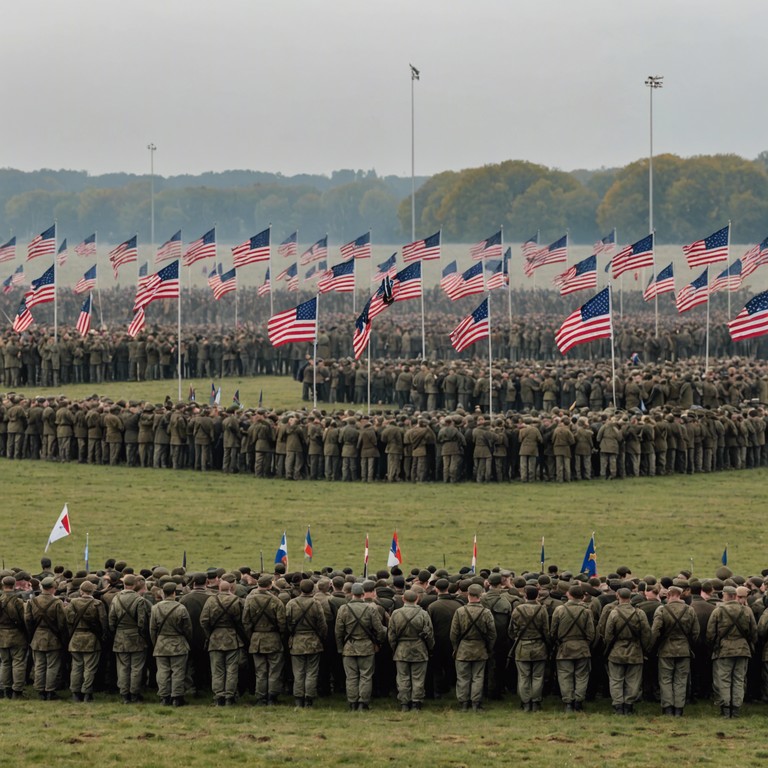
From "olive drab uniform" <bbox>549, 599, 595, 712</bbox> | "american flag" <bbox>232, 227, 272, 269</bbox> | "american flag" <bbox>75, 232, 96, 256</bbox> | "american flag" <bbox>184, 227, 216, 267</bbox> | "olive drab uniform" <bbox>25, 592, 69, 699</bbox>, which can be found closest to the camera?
"olive drab uniform" <bbox>549, 599, 595, 712</bbox>

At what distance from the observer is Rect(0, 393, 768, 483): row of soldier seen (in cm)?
3422

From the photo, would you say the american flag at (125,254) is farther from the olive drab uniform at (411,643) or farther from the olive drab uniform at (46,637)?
the olive drab uniform at (411,643)

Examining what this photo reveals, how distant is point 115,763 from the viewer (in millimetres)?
15016

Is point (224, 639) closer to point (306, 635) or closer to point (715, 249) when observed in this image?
point (306, 635)

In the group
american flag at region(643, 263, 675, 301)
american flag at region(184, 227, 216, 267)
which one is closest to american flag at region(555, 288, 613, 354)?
american flag at region(184, 227, 216, 267)

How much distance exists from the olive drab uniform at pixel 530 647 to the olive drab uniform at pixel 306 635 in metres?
2.14

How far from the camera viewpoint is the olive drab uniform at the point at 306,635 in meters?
17.7

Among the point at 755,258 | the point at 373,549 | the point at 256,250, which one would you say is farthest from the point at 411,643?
the point at 755,258

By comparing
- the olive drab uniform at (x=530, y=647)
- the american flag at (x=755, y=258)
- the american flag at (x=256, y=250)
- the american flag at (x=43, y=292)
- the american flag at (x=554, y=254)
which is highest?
the american flag at (x=554, y=254)

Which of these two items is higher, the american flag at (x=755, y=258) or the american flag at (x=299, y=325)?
the american flag at (x=755, y=258)

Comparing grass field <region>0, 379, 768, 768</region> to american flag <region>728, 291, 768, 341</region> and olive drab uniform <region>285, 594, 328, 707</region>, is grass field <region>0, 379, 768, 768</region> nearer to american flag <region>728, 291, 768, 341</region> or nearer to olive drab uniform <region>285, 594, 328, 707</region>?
olive drab uniform <region>285, 594, 328, 707</region>

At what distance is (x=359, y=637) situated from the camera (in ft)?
57.7

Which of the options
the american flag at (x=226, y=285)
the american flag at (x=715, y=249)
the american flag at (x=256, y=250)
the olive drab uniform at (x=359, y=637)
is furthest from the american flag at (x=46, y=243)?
the olive drab uniform at (x=359, y=637)

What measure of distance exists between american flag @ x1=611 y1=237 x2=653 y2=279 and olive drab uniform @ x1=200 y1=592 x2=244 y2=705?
2798cm
